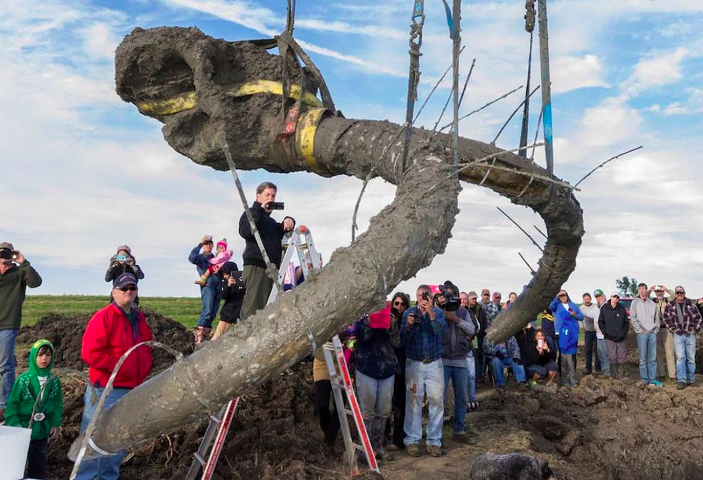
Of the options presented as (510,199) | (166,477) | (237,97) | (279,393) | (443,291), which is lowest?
(166,477)

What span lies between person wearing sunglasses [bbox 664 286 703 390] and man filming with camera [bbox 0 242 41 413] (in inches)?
448

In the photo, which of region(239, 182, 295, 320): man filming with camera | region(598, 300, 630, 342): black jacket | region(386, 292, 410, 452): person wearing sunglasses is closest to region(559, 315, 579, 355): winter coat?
region(598, 300, 630, 342): black jacket

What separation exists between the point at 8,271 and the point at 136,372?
3819 millimetres

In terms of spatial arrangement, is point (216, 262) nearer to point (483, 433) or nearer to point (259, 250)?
point (259, 250)

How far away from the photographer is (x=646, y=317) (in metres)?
12.7

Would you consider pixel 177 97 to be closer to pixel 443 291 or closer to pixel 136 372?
pixel 136 372

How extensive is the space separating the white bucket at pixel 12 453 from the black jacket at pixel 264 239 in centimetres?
271

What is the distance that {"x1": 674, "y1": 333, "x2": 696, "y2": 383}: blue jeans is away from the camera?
12.4 meters

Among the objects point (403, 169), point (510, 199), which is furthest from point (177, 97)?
point (510, 199)

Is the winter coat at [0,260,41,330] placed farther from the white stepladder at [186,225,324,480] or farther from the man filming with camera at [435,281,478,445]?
the man filming with camera at [435,281,478,445]

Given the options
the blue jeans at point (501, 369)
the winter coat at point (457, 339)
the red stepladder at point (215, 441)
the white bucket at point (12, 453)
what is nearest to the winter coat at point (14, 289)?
the red stepladder at point (215, 441)

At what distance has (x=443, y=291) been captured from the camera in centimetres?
837

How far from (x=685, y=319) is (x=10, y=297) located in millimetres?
11786

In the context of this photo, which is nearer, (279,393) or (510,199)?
(510,199)
